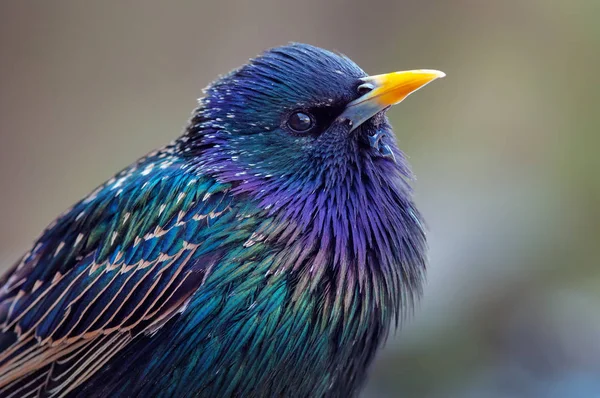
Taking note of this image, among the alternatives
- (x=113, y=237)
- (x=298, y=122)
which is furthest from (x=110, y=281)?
(x=298, y=122)

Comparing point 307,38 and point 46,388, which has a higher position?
point 307,38

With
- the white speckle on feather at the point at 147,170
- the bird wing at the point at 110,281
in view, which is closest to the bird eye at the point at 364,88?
the bird wing at the point at 110,281

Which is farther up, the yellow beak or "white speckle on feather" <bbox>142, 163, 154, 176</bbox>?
the yellow beak

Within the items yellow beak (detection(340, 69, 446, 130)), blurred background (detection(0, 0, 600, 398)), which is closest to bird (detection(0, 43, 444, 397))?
yellow beak (detection(340, 69, 446, 130))

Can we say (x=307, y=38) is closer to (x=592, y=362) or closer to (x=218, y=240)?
(x=592, y=362)

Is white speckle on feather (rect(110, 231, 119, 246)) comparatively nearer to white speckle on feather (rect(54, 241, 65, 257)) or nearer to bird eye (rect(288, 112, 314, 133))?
white speckle on feather (rect(54, 241, 65, 257))

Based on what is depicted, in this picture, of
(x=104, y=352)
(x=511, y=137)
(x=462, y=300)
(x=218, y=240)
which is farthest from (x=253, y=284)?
(x=511, y=137)

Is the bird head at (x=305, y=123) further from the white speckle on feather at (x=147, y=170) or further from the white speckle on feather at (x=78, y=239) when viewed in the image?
the white speckle on feather at (x=78, y=239)
